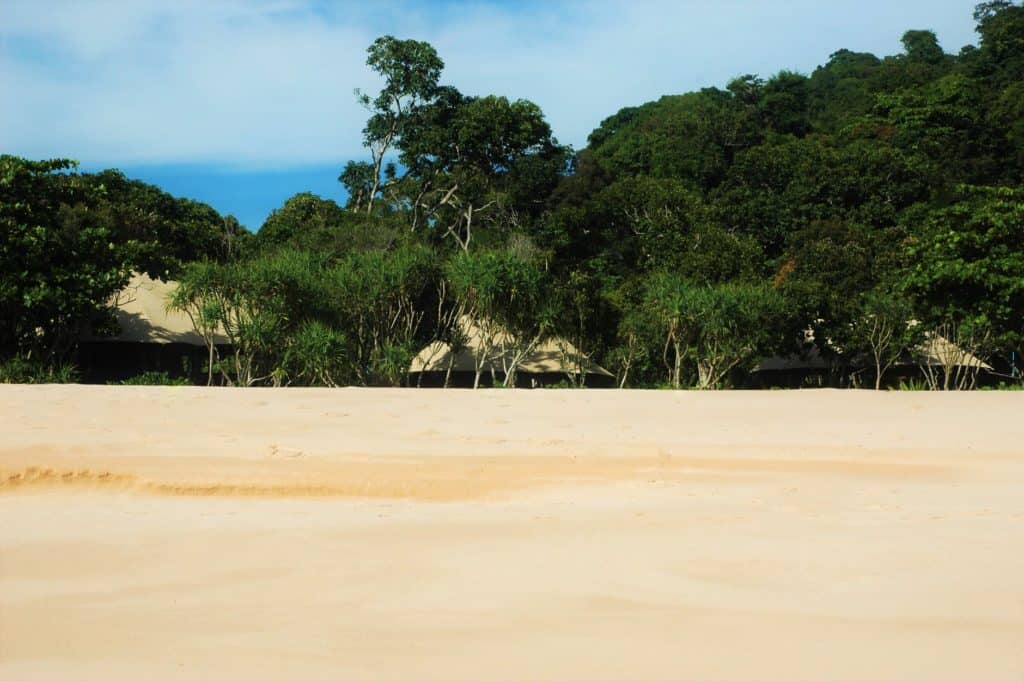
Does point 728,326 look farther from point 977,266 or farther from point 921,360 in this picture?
point 921,360

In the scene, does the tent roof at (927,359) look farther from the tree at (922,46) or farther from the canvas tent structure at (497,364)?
the tree at (922,46)

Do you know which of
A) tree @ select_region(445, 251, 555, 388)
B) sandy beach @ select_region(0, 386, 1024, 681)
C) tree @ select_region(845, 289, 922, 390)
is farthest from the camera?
tree @ select_region(845, 289, 922, 390)

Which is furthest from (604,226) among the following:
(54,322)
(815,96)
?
(815,96)

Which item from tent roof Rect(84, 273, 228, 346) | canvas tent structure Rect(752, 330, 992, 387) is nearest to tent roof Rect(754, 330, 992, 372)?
canvas tent structure Rect(752, 330, 992, 387)

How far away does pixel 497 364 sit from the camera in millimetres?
23656

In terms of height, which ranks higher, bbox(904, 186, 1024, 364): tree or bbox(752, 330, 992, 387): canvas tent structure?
bbox(904, 186, 1024, 364): tree

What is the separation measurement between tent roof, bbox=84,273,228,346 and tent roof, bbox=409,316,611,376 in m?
4.78

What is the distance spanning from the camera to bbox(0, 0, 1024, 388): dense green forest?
19766 millimetres

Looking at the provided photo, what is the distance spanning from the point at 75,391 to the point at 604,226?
25.0 m

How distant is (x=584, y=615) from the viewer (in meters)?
3.87

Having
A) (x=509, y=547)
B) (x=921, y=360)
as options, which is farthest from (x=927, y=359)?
(x=509, y=547)

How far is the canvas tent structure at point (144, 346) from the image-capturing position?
74.3 ft

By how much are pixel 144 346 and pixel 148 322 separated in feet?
1.87

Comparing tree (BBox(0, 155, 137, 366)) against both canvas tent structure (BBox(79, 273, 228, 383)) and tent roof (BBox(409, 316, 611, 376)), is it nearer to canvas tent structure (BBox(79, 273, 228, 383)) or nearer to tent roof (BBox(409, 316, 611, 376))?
canvas tent structure (BBox(79, 273, 228, 383))
